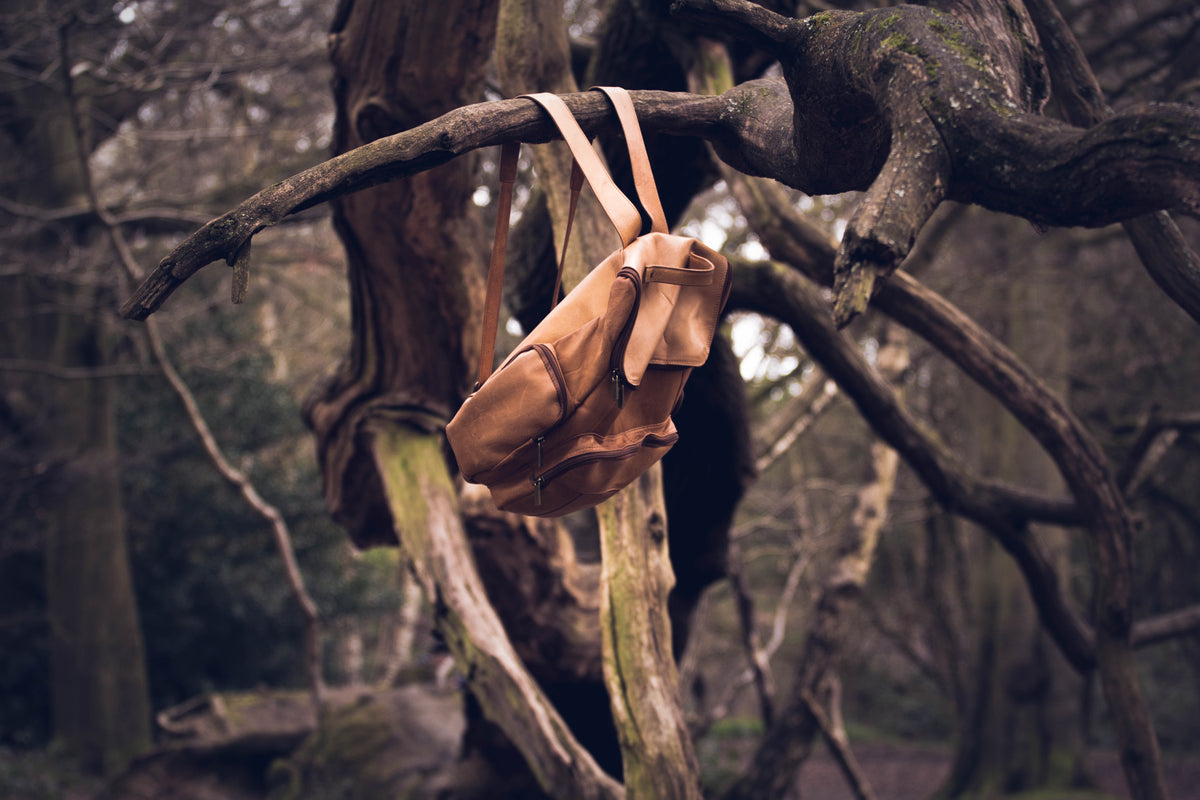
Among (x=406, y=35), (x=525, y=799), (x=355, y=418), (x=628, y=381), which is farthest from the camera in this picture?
(x=525, y=799)

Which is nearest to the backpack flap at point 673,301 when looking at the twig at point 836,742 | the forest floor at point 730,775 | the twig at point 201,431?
the twig at point 836,742

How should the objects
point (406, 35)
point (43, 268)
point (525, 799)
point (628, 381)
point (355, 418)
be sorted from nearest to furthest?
point (628, 381) < point (406, 35) < point (355, 418) < point (525, 799) < point (43, 268)

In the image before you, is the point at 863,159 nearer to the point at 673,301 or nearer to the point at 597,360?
the point at 673,301

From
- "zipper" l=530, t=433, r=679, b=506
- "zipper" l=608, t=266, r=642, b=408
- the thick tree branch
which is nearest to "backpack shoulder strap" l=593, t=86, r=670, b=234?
"zipper" l=608, t=266, r=642, b=408

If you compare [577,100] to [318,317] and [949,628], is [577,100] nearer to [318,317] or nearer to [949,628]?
[949,628]

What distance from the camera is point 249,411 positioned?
31.6 ft

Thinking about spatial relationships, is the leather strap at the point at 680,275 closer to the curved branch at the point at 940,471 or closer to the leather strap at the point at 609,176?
the leather strap at the point at 609,176

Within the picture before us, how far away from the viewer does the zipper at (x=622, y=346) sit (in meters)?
1.62

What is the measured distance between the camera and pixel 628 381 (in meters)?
1.67

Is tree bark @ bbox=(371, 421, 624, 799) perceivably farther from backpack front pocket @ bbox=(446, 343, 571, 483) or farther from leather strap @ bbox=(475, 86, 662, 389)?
leather strap @ bbox=(475, 86, 662, 389)

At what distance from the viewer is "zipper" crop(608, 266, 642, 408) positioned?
1.62m

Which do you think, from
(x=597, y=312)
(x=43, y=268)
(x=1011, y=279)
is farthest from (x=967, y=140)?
(x=43, y=268)

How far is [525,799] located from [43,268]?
5.54m

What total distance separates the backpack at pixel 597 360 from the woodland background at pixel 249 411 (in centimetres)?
391
